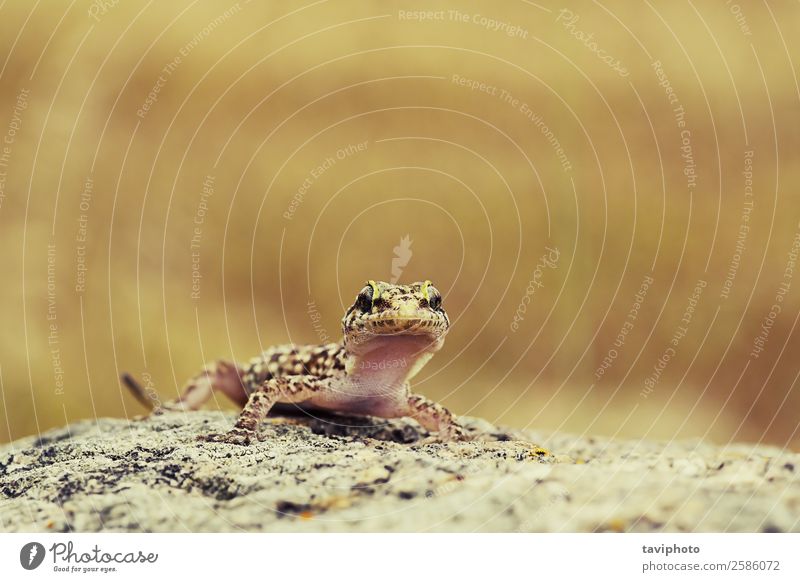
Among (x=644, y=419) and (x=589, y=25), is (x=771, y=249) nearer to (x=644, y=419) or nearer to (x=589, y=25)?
(x=644, y=419)

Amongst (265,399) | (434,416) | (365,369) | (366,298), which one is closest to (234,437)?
(265,399)

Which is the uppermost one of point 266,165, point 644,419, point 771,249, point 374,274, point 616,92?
point 616,92

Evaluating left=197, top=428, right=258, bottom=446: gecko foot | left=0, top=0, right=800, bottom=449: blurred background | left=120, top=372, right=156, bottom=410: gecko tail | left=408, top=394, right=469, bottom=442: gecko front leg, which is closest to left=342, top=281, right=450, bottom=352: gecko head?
left=408, top=394, right=469, bottom=442: gecko front leg

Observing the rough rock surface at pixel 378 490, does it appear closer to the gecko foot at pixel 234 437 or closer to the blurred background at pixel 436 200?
the gecko foot at pixel 234 437

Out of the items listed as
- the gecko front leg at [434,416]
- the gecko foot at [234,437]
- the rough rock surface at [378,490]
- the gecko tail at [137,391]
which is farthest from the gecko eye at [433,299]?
the gecko tail at [137,391]

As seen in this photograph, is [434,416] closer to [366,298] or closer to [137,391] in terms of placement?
[366,298]
